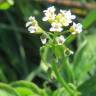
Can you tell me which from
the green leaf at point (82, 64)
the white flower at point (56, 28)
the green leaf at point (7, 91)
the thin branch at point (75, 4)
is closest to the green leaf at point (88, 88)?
the green leaf at point (82, 64)

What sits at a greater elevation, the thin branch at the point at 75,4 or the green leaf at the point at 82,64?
the thin branch at the point at 75,4

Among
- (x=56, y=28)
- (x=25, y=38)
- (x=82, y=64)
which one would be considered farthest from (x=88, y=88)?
(x=25, y=38)

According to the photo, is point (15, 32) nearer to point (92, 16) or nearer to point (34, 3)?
point (34, 3)

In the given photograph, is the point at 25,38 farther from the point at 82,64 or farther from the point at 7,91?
the point at 7,91

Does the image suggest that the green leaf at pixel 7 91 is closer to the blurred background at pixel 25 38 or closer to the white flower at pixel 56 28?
the white flower at pixel 56 28

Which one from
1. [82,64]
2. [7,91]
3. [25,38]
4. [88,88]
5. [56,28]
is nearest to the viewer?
[56,28]
